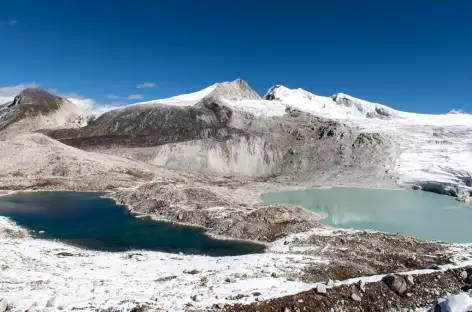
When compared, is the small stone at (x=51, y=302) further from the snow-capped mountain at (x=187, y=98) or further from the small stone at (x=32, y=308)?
the snow-capped mountain at (x=187, y=98)

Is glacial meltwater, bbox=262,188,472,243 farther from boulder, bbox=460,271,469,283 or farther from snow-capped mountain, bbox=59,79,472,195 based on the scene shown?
boulder, bbox=460,271,469,283

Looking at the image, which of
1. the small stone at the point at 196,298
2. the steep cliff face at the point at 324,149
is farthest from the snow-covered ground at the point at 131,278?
the steep cliff face at the point at 324,149

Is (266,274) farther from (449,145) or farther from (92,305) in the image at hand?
(449,145)

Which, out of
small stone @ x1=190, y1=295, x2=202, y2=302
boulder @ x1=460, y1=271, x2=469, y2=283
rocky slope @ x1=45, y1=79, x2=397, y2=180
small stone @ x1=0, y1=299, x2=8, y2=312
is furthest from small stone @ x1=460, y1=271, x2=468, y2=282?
rocky slope @ x1=45, y1=79, x2=397, y2=180

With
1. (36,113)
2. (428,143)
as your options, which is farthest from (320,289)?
(36,113)

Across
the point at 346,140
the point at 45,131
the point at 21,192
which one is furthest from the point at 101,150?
the point at 346,140

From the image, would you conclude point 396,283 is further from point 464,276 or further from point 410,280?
point 464,276

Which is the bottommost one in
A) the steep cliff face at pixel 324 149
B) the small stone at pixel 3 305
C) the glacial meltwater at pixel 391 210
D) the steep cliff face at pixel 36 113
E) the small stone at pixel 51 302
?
the glacial meltwater at pixel 391 210
